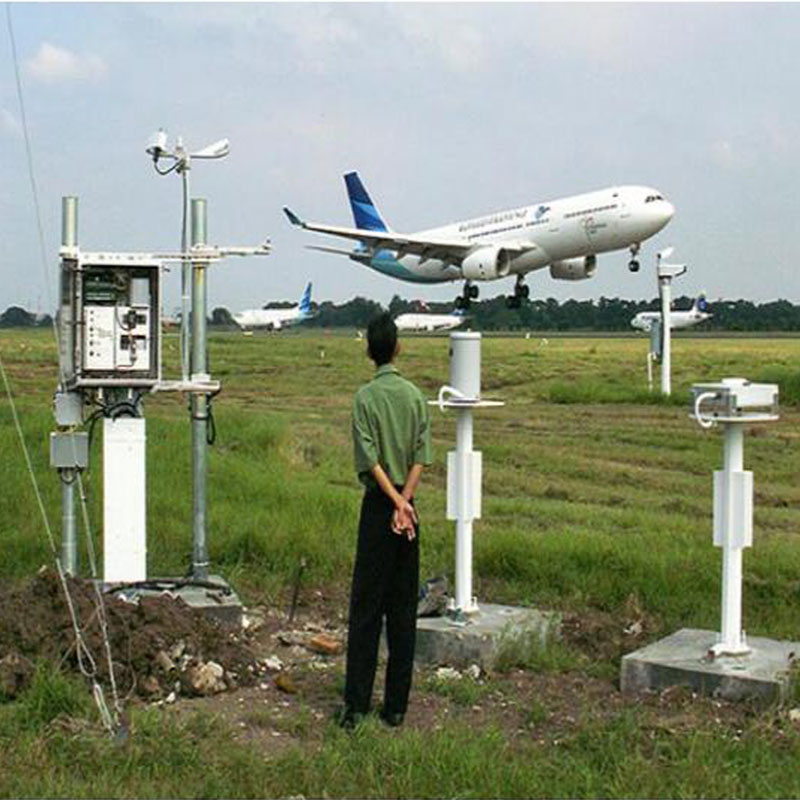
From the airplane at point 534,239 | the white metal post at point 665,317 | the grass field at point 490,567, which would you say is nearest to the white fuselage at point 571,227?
the airplane at point 534,239

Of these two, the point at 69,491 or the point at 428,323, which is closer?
the point at 69,491

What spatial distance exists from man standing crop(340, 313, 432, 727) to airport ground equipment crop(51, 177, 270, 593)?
1.82m

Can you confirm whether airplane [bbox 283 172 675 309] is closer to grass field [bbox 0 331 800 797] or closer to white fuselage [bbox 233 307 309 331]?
grass field [bbox 0 331 800 797]

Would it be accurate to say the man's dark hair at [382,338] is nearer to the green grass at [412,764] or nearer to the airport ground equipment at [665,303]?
the green grass at [412,764]

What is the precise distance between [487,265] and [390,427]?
32906 mm

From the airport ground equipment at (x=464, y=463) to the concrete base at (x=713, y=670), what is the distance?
3.55 ft

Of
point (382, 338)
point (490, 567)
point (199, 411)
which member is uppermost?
point (382, 338)

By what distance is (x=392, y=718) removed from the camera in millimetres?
5605

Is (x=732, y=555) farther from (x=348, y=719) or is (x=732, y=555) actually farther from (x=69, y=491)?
(x=69, y=491)

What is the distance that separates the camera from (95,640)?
6023 mm

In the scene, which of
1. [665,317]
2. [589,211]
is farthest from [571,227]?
[665,317]

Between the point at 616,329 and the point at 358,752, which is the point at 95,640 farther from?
the point at 616,329

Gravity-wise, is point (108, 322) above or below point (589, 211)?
below

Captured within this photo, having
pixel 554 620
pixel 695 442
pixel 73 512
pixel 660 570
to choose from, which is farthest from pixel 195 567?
pixel 695 442
